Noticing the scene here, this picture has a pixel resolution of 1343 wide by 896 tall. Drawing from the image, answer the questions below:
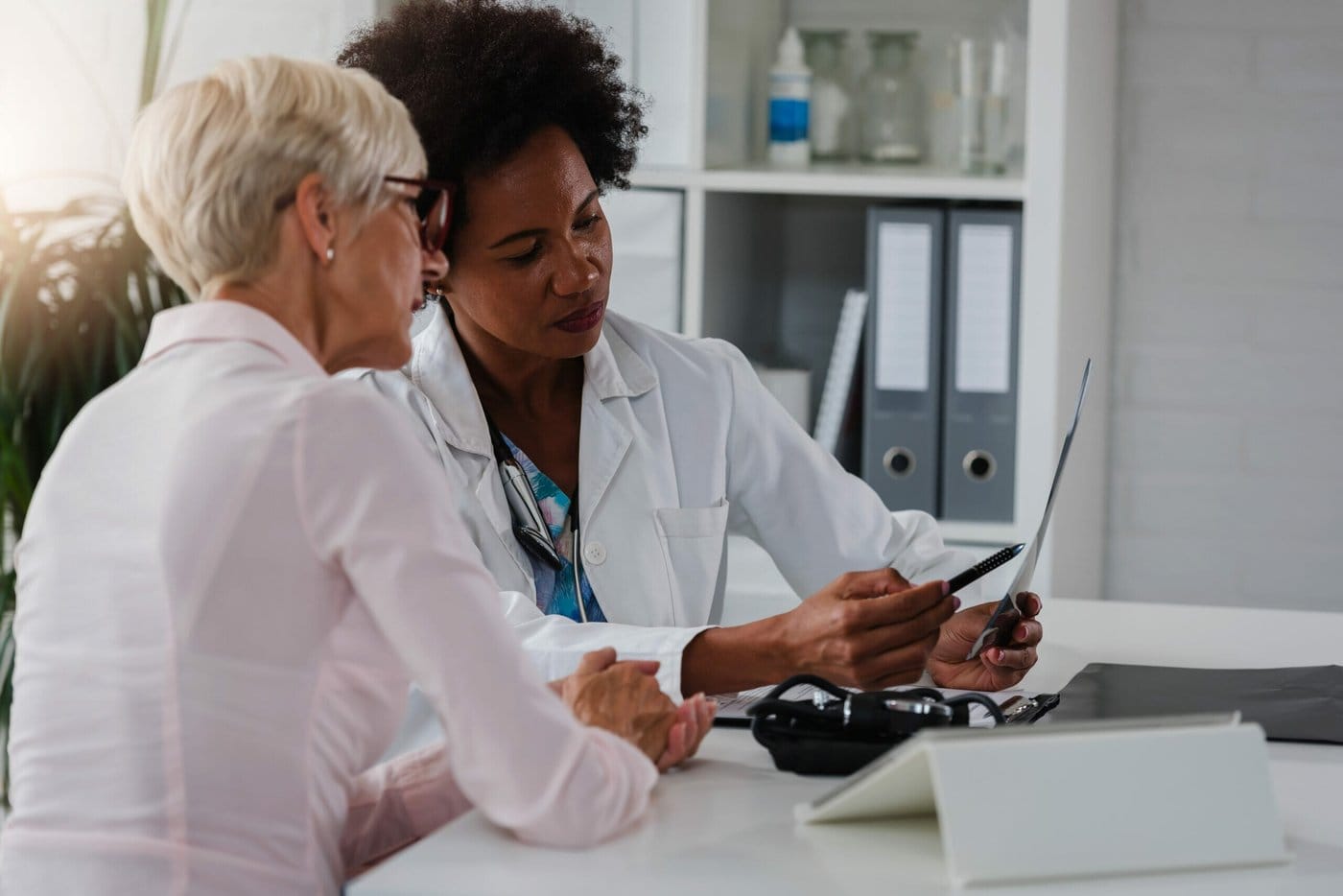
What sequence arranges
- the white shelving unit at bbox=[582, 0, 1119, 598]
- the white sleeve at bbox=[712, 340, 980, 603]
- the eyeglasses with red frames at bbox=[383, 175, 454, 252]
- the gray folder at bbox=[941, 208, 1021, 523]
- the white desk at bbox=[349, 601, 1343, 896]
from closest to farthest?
the white desk at bbox=[349, 601, 1343, 896] → the eyeglasses with red frames at bbox=[383, 175, 454, 252] → the white sleeve at bbox=[712, 340, 980, 603] → the white shelving unit at bbox=[582, 0, 1119, 598] → the gray folder at bbox=[941, 208, 1021, 523]

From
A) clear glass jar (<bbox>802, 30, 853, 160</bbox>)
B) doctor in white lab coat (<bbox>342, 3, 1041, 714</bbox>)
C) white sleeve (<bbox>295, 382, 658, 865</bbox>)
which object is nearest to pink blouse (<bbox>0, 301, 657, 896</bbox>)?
white sleeve (<bbox>295, 382, 658, 865</bbox>)

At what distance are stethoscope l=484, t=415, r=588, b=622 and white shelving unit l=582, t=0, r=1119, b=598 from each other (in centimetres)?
83

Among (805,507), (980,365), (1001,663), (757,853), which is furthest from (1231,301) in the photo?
(757,853)

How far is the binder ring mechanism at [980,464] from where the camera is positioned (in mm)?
2406

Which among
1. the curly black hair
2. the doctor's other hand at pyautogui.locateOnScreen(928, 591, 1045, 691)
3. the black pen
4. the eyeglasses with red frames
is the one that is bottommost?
the doctor's other hand at pyautogui.locateOnScreen(928, 591, 1045, 691)

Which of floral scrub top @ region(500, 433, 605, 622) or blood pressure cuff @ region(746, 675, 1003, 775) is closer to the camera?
blood pressure cuff @ region(746, 675, 1003, 775)

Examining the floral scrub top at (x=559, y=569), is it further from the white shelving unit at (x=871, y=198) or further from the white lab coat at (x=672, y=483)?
the white shelving unit at (x=871, y=198)

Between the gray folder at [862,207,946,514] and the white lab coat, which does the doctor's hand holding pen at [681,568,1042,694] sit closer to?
the white lab coat

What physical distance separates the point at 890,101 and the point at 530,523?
1.32 meters

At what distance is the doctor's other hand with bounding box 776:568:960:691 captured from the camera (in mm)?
1258

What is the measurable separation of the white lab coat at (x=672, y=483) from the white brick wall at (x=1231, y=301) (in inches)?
41.1

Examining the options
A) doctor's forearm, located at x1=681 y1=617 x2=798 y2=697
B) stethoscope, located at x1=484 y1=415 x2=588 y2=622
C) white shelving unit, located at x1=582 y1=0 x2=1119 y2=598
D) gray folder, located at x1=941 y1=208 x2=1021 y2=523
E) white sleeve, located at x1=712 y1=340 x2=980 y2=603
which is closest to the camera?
doctor's forearm, located at x1=681 y1=617 x2=798 y2=697

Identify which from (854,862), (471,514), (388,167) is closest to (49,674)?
(388,167)

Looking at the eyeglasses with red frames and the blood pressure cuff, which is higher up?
the eyeglasses with red frames
